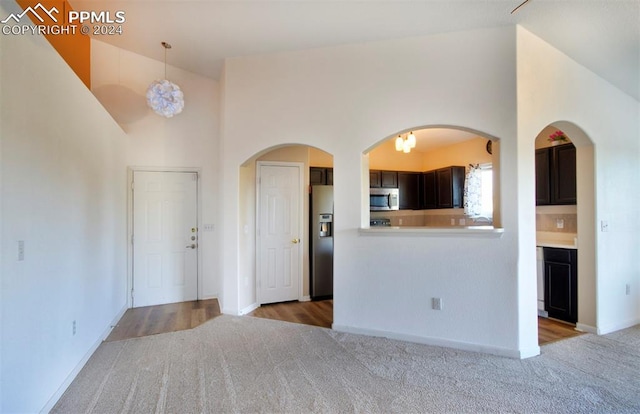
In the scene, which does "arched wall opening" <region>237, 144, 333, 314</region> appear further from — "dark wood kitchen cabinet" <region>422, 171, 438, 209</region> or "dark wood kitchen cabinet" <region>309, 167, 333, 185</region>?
"dark wood kitchen cabinet" <region>422, 171, 438, 209</region>

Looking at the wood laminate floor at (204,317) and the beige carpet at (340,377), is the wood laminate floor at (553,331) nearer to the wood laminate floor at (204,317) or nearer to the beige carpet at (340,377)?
the wood laminate floor at (204,317)

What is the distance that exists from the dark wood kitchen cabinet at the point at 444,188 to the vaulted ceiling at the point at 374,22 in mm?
2559

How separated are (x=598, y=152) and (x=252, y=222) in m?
4.23

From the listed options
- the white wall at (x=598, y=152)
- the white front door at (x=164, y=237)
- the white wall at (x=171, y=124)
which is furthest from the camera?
the white front door at (x=164, y=237)

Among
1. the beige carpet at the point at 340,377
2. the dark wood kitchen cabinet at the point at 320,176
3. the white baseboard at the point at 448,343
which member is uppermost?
the dark wood kitchen cabinet at the point at 320,176

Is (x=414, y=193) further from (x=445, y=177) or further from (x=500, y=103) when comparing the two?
(x=500, y=103)

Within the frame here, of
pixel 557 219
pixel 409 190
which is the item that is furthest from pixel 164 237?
pixel 557 219

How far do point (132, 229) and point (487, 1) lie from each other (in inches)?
194

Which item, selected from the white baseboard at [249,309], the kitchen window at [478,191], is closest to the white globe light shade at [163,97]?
the white baseboard at [249,309]

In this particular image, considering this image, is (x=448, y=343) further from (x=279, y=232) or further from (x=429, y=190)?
(x=429, y=190)

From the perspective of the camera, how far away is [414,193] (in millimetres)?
6723

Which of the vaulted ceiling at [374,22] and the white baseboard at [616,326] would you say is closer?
the vaulted ceiling at [374,22]

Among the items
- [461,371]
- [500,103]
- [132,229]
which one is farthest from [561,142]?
[132,229]

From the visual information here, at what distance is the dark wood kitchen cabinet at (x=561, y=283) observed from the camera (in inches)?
150
